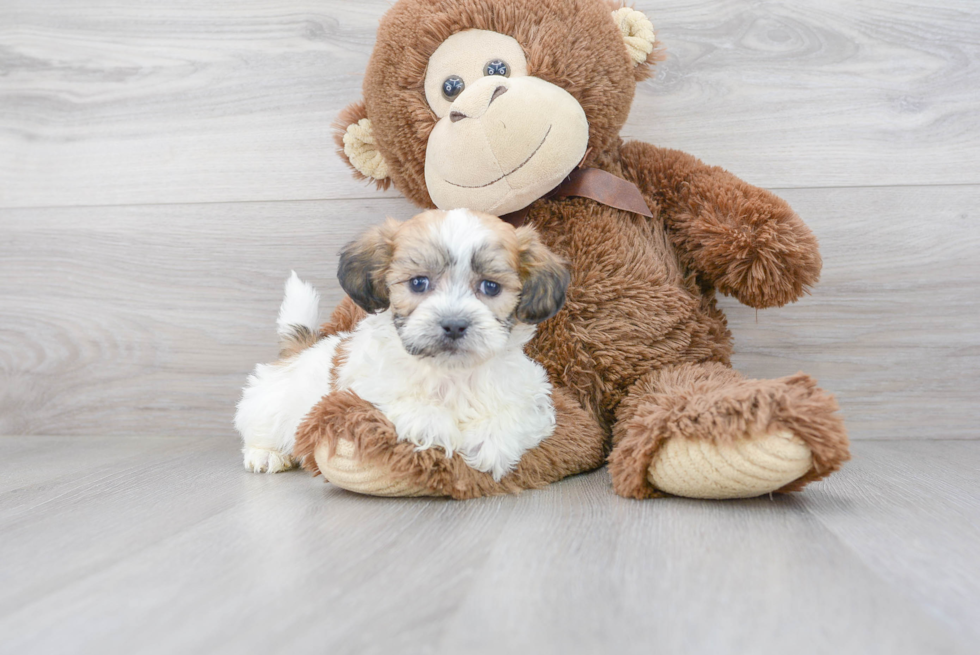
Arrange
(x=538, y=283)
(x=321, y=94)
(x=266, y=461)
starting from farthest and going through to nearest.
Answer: (x=321, y=94), (x=266, y=461), (x=538, y=283)

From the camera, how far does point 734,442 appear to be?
1.10 meters

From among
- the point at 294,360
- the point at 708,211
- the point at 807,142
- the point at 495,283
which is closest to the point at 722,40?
the point at 807,142

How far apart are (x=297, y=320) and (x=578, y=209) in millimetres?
675

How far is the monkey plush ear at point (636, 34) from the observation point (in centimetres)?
147

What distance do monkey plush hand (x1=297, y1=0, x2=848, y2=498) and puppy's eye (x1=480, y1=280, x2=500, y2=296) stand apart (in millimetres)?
247

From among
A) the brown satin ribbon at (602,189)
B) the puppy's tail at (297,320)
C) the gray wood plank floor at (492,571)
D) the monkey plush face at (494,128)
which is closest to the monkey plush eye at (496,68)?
the monkey plush face at (494,128)

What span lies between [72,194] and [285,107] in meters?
0.63

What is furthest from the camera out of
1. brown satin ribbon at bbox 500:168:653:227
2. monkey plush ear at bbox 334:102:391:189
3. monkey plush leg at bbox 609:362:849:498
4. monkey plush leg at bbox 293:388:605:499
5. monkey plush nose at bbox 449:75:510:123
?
monkey plush ear at bbox 334:102:391:189

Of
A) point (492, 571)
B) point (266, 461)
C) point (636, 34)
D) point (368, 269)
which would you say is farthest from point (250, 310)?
point (492, 571)

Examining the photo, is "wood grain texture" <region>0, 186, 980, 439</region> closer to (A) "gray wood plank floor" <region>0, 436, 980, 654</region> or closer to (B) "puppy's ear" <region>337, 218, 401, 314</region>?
(A) "gray wood plank floor" <region>0, 436, 980, 654</region>

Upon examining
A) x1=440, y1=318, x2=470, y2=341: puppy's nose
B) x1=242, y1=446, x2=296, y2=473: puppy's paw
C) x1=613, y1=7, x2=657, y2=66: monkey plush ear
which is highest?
x1=613, y1=7, x2=657, y2=66: monkey plush ear

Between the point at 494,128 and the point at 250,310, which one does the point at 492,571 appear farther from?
the point at 250,310

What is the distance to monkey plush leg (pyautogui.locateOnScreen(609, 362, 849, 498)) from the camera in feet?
3.52

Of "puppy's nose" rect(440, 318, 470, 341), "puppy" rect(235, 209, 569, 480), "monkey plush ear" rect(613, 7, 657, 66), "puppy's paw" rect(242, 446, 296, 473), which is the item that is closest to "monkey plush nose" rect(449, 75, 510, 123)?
"puppy" rect(235, 209, 569, 480)
